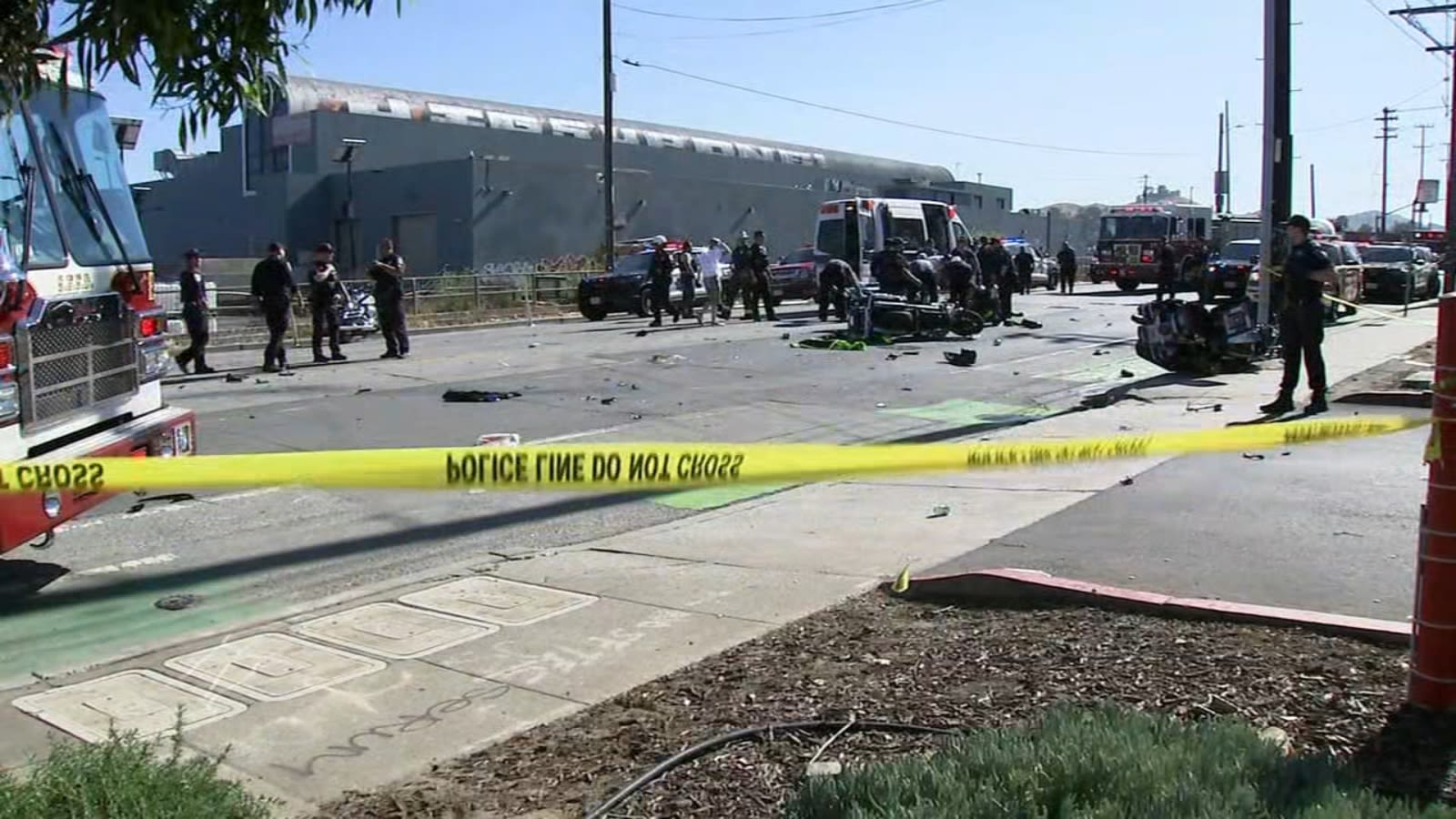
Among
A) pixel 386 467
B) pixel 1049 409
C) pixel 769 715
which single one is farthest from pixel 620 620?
pixel 1049 409

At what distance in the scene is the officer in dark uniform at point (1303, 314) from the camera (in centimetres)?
1173

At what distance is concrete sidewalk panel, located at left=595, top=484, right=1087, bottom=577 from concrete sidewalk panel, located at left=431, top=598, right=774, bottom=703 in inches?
44.2

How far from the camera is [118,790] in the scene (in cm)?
308

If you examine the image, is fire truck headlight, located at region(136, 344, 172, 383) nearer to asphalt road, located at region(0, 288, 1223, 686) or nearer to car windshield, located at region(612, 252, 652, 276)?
asphalt road, located at region(0, 288, 1223, 686)

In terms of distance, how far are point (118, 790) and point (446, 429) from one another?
881 cm

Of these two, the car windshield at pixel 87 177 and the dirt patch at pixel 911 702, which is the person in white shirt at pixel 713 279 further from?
the dirt patch at pixel 911 702

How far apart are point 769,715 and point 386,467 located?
1.54 m

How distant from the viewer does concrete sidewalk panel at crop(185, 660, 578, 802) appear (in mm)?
4137

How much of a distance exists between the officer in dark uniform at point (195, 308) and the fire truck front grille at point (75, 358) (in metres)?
11.3

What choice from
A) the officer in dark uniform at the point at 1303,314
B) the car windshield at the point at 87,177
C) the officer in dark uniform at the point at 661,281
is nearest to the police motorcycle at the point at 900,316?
the officer in dark uniform at the point at 661,281

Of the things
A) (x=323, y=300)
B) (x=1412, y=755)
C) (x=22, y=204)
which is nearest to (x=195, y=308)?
(x=323, y=300)

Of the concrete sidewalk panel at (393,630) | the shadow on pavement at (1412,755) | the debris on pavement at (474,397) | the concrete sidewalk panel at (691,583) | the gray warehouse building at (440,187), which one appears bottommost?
the concrete sidewalk panel at (393,630)

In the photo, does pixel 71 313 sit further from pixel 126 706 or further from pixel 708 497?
pixel 708 497

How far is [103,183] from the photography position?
6.74m
